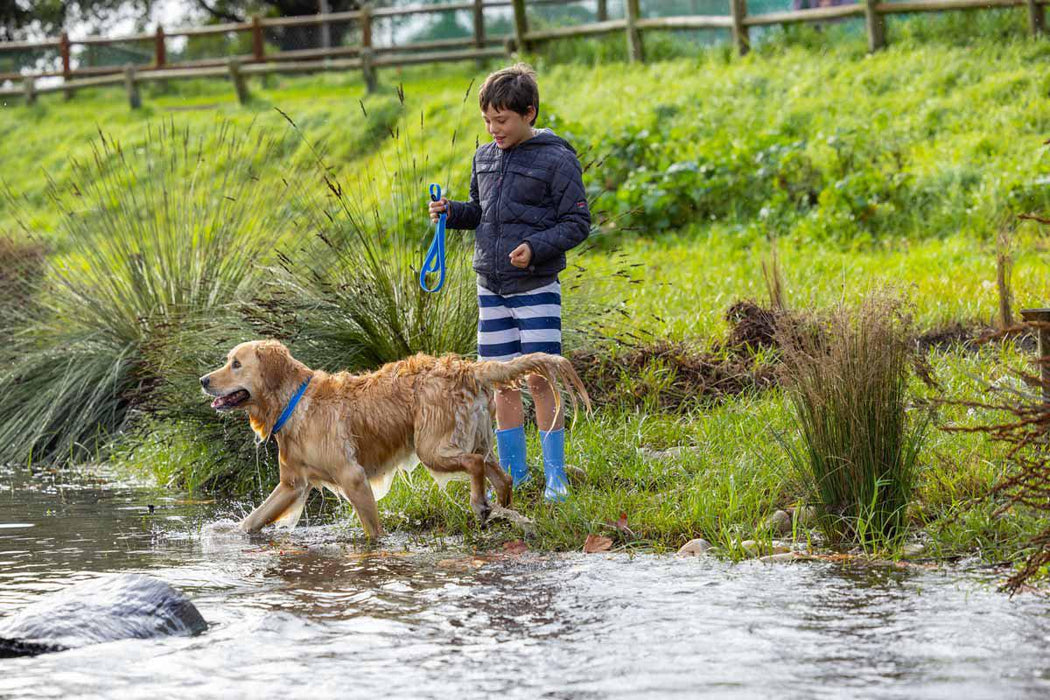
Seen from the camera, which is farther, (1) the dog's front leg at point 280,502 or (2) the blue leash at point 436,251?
(2) the blue leash at point 436,251

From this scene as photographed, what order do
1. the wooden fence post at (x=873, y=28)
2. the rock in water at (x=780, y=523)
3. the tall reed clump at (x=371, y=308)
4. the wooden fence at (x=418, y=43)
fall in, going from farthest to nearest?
the wooden fence at (x=418, y=43) < the wooden fence post at (x=873, y=28) < the tall reed clump at (x=371, y=308) < the rock in water at (x=780, y=523)

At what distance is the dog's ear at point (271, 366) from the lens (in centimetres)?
624

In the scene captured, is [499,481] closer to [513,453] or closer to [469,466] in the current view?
[469,466]

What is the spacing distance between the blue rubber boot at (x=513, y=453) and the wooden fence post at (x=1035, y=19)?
43.7 feet

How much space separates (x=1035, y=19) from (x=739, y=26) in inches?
187

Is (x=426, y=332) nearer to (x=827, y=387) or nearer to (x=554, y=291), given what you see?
(x=554, y=291)

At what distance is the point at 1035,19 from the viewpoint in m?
17.3

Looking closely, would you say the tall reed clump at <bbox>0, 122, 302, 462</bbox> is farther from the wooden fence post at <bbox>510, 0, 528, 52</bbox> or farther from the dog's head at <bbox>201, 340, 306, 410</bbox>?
the wooden fence post at <bbox>510, 0, 528, 52</bbox>

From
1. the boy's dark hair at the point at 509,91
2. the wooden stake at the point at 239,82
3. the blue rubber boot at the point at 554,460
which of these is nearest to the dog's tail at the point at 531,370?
the blue rubber boot at the point at 554,460

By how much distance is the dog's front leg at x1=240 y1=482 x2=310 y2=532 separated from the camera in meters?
6.35

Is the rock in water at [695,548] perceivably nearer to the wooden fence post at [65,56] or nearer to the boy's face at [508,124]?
the boy's face at [508,124]

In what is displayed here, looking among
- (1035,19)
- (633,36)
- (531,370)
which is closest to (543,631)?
(531,370)

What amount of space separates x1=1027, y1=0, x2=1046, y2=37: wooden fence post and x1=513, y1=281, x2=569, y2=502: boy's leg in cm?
1317

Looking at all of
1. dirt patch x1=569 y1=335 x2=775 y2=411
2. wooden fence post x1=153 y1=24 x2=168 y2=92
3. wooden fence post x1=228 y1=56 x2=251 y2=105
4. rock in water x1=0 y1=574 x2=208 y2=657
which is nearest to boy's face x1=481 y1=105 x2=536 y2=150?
dirt patch x1=569 y1=335 x2=775 y2=411
